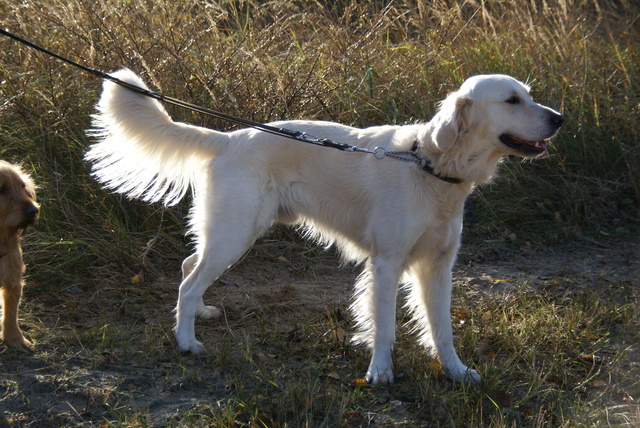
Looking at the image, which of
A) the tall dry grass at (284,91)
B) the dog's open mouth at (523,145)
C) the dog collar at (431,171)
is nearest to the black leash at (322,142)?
the dog collar at (431,171)

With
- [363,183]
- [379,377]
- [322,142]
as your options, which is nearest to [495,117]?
[363,183]

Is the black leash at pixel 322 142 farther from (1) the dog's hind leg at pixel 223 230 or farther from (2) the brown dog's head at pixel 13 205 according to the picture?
(2) the brown dog's head at pixel 13 205

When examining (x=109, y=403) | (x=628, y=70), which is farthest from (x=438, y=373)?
(x=628, y=70)

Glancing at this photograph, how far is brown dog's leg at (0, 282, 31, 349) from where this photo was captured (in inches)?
Result: 142

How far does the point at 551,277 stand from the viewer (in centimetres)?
478

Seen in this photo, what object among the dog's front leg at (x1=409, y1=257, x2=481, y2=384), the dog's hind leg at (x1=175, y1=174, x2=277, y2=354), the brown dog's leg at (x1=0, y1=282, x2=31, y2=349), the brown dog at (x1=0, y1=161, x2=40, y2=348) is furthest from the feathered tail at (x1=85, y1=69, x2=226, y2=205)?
the dog's front leg at (x1=409, y1=257, x2=481, y2=384)

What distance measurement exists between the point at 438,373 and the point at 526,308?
1.01m

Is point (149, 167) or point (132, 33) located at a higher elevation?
point (132, 33)

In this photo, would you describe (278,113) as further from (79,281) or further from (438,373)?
(438,373)

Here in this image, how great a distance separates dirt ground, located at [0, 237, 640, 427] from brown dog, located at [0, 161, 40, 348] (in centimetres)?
14

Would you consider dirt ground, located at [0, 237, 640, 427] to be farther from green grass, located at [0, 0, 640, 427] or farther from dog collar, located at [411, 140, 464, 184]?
dog collar, located at [411, 140, 464, 184]

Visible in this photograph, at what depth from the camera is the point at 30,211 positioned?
3.50m

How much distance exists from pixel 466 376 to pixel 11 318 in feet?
7.48

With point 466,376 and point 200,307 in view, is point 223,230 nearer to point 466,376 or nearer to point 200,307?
point 200,307
